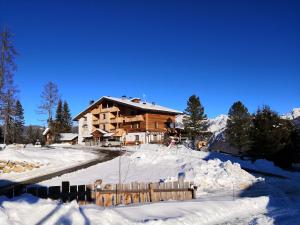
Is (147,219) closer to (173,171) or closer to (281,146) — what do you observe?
(173,171)

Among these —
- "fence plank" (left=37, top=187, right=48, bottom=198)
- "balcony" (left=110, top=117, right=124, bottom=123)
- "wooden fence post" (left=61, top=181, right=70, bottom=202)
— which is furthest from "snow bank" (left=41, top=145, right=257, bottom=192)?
"balcony" (left=110, top=117, right=124, bottom=123)

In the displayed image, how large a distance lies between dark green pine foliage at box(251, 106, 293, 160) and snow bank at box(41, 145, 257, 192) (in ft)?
39.9

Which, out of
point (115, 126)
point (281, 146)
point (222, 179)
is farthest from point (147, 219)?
point (115, 126)

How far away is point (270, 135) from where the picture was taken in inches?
1578

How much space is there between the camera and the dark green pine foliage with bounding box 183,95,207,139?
6681 cm

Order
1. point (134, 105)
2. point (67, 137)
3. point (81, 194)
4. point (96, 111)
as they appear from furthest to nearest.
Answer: point (67, 137), point (96, 111), point (134, 105), point (81, 194)

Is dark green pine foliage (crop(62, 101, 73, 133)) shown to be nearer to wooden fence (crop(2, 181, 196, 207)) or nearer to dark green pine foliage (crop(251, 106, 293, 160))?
dark green pine foliage (crop(251, 106, 293, 160))

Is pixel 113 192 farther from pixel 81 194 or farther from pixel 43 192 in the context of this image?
pixel 43 192

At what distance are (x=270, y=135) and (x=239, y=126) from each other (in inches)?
951

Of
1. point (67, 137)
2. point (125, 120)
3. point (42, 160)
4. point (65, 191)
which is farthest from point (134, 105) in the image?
point (65, 191)

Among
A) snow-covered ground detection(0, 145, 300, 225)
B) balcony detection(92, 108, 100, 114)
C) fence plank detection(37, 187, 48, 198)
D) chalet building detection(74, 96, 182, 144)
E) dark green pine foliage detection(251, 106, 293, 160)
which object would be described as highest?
balcony detection(92, 108, 100, 114)

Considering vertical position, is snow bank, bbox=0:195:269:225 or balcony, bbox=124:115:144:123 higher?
balcony, bbox=124:115:144:123

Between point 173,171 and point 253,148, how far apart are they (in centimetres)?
1843

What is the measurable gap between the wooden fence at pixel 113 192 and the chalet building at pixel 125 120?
140ft
